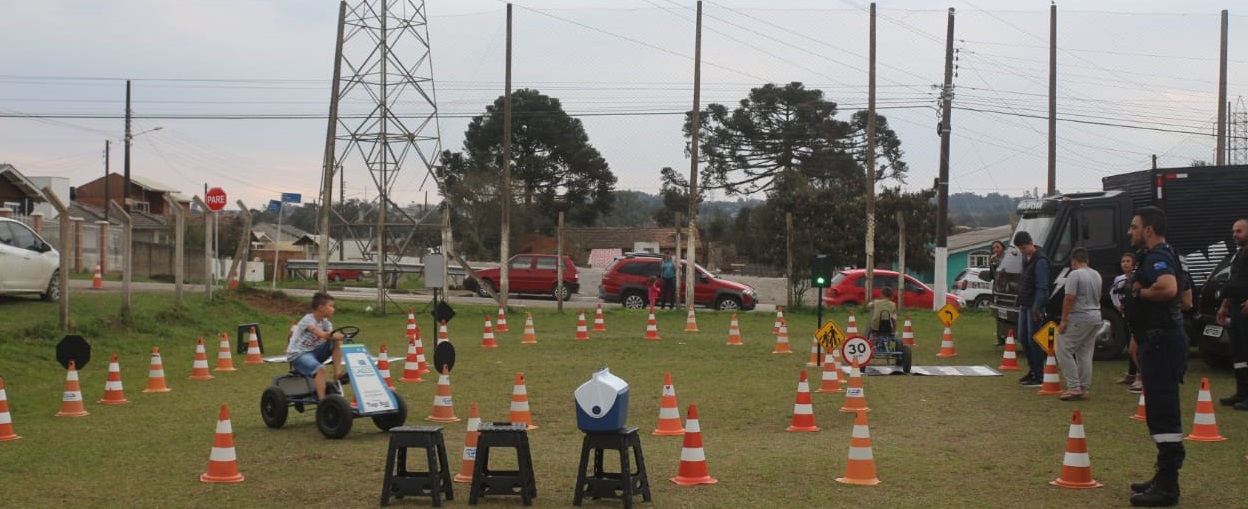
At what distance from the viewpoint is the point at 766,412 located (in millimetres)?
13938

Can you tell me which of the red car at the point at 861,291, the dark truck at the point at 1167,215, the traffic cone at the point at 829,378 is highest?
the dark truck at the point at 1167,215

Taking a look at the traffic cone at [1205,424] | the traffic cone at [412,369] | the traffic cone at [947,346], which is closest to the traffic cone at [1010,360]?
the traffic cone at [947,346]

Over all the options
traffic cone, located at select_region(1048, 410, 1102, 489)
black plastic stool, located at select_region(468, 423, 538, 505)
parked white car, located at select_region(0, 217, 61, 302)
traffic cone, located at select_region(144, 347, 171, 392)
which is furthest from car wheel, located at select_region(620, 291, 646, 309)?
black plastic stool, located at select_region(468, 423, 538, 505)

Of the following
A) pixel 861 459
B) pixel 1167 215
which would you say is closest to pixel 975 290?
pixel 1167 215

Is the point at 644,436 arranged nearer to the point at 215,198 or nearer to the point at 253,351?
the point at 253,351

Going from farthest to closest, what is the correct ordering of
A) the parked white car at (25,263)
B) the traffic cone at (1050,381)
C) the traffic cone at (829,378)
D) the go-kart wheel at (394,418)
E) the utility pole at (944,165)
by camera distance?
the utility pole at (944,165)
the parked white car at (25,263)
the traffic cone at (829,378)
the traffic cone at (1050,381)
the go-kart wheel at (394,418)

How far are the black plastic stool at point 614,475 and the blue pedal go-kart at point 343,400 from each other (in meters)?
3.80

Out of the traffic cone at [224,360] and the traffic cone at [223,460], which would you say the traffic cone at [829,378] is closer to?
the traffic cone at [223,460]

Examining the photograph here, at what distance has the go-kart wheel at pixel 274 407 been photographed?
1259 centimetres

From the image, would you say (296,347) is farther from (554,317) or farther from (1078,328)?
(554,317)

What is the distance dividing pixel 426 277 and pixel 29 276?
7506mm

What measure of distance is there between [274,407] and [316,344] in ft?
2.68

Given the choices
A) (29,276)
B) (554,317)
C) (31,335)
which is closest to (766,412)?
(31,335)

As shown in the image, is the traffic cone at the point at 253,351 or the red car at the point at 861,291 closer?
the traffic cone at the point at 253,351
